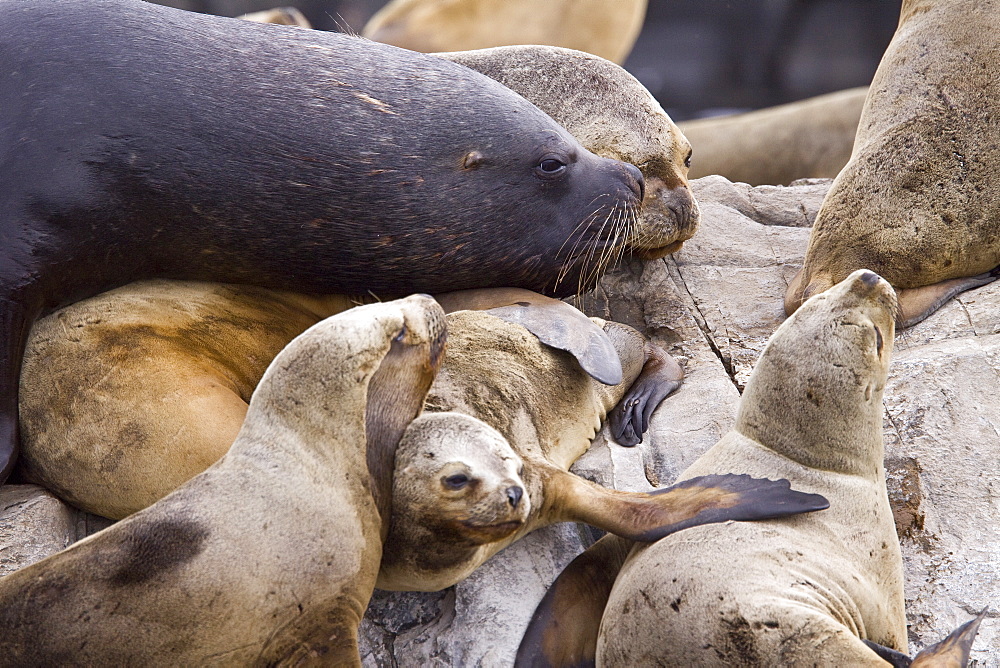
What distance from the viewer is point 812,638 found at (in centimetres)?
246

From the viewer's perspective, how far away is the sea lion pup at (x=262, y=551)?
2.49 metres

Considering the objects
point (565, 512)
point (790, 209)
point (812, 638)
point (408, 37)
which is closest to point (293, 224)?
point (565, 512)

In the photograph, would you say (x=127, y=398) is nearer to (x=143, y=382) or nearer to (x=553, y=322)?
(x=143, y=382)

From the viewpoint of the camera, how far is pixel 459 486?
2.80m

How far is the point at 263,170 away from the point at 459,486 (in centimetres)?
149

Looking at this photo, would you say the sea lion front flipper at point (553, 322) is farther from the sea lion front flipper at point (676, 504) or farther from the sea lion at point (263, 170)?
the sea lion front flipper at point (676, 504)

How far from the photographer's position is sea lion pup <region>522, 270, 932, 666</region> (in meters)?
2.53

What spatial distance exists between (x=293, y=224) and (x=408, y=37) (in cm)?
766

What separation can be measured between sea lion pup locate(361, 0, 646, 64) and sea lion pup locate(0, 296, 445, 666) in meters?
8.71

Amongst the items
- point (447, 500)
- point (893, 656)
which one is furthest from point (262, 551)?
point (893, 656)

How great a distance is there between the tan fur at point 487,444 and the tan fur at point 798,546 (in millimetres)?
378

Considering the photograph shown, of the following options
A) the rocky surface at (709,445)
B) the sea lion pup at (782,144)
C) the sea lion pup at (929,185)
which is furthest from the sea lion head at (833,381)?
the sea lion pup at (782,144)

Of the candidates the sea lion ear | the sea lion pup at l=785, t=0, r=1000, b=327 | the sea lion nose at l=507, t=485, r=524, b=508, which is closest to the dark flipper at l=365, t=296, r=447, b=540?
the sea lion nose at l=507, t=485, r=524, b=508

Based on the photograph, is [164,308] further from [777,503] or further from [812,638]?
[812,638]
